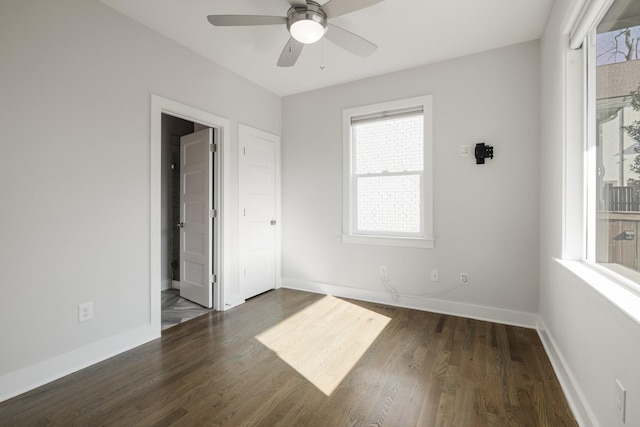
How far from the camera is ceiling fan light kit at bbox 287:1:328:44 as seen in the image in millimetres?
1993

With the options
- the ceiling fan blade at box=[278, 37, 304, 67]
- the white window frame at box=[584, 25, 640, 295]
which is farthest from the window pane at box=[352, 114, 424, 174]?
the white window frame at box=[584, 25, 640, 295]

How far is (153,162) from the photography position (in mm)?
2633

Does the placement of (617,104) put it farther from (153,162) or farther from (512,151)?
(153,162)

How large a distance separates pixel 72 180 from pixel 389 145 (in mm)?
3003

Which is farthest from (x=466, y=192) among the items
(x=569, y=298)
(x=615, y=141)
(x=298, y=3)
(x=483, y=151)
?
(x=298, y=3)

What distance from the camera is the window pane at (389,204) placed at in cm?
340

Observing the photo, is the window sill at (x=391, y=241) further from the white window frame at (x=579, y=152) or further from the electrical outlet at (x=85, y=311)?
the electrical outlet at (x=85, y=311)

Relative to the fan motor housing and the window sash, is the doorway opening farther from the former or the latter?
the fan motor housing

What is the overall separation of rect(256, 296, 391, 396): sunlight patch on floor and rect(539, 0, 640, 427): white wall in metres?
1.32

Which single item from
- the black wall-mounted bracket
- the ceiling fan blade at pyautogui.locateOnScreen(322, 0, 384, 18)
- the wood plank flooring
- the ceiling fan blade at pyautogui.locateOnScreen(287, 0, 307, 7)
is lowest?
the wood plank flooring

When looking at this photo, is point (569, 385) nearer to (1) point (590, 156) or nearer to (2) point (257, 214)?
(1) point (590, 156)

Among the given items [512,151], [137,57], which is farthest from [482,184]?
[137,57]

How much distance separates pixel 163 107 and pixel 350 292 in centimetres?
286

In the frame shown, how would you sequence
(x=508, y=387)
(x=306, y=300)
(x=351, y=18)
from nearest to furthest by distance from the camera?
(x=508, y=387), (x=351, y=18), (x=306, y=300)
